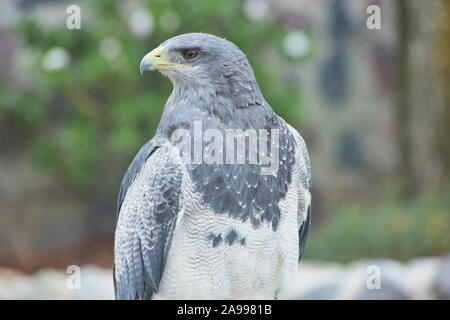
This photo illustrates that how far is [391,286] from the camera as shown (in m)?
4.81

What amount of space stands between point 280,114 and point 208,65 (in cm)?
359

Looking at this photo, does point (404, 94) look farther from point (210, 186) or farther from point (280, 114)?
point (210, 186)

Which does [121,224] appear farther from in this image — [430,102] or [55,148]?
[430,102]

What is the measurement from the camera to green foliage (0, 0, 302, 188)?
5.70 metres

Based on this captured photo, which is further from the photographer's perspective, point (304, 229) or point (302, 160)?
point (304, 229)

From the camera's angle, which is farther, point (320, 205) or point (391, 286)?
point (320, 205)

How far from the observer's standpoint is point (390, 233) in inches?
257

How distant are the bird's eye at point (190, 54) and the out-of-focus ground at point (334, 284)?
231 cm

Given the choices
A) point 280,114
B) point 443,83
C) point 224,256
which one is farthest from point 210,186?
point 443,83

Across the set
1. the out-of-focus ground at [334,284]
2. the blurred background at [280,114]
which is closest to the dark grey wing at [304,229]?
the out-of-focus ground at [334,284]

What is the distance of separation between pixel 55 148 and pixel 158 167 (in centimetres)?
436

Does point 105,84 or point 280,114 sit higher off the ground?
point 105,84
